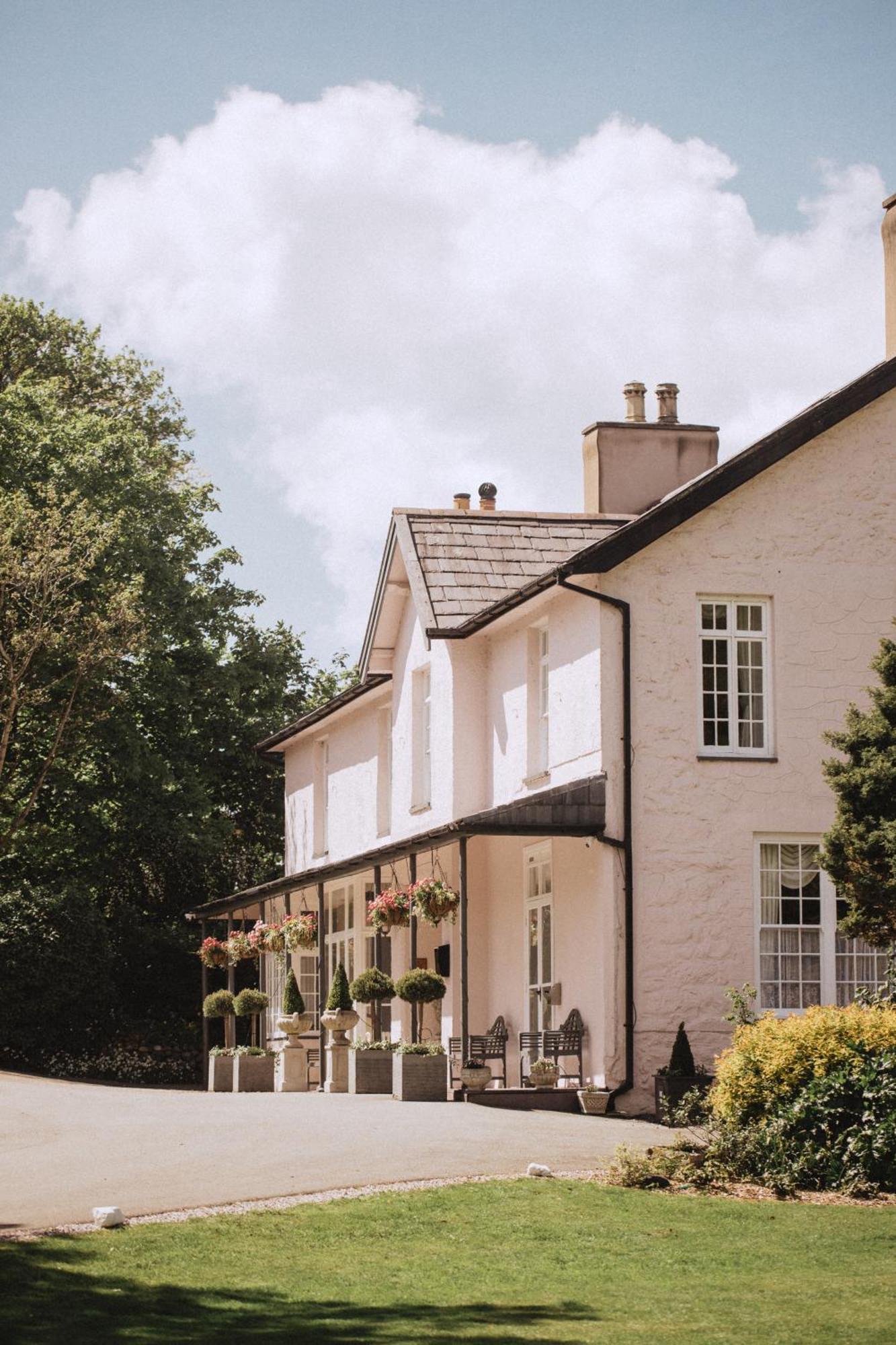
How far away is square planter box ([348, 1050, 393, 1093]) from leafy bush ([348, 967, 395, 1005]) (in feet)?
2.43

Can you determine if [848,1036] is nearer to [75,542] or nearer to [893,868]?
[893,868]

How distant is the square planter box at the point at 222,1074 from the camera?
90.5 feet

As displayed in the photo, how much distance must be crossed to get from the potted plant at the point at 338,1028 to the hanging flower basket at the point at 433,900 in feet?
7.23

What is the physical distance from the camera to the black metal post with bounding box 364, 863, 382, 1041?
2661 cm

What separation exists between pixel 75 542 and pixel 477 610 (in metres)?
11.2

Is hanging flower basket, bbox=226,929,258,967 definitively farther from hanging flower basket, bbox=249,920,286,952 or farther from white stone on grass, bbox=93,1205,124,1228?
white stone on grass, bbox=93,1205,124,1228

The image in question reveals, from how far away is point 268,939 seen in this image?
30.2 meters

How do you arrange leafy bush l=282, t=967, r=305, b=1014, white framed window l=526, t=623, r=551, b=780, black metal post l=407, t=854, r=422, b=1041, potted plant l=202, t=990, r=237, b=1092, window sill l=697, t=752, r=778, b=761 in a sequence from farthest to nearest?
potted plant l=202, t=990, r=237, b=1092 < leafy bush l=282, t=967, r=305, b=1014 < white framed window l=526, t=623, r=551, b=780 < black metal post l=407, t=854, r=422, b=1041 < window sill l=697, t=752, r=778, b=761

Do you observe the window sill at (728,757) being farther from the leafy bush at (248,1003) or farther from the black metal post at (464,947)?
the leafy bush at (248,1003)

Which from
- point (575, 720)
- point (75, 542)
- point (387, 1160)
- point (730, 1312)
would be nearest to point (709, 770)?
point (575, 720)

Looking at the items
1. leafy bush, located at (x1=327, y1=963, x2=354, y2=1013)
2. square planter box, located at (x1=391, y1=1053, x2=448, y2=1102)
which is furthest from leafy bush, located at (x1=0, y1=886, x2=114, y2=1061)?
square planter box, located at (x1=391, y1=1053, x2=448, y2=1102)

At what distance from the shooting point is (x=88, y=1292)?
9.96m

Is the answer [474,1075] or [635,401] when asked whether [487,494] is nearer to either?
[635,401]

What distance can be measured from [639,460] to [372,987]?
29.4 ft
